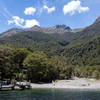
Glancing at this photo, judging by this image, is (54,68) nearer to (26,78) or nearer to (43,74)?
(43,74)

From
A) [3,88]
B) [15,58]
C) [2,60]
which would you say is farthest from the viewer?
[15,58]

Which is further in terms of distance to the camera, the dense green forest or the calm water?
the dense green forest

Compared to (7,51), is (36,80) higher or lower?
lower

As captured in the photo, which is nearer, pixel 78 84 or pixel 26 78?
pixel 78 84

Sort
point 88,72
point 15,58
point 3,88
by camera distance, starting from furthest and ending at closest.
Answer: point 88,72 < point 15,58 < point 3,88

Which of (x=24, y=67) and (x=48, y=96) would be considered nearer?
(x=48, y=96)

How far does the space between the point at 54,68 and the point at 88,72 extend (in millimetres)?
64645

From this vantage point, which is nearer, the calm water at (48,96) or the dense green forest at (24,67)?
the calm water at (48,96)

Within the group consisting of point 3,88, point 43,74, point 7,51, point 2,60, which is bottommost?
point 3,88

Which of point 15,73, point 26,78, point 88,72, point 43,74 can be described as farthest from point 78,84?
point 88,72

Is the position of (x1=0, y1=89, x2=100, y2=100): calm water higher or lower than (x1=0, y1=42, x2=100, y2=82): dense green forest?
lower

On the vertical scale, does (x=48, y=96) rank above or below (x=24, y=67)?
below

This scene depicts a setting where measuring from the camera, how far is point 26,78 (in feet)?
315

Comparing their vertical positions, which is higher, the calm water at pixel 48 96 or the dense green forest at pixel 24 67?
the dense green forest at pixel 24 67
